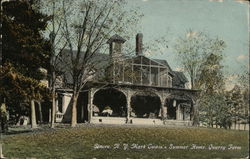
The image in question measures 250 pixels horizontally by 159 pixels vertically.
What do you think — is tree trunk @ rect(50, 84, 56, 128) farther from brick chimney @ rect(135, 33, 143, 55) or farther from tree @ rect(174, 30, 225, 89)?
tree @ rect(174, 30, 225, 89)

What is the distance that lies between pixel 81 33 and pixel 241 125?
3735 mm

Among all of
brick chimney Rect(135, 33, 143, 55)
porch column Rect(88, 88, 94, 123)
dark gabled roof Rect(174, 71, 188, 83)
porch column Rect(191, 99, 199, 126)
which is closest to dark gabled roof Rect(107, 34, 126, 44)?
brick chimney Rect(135, 33, 143, 55)

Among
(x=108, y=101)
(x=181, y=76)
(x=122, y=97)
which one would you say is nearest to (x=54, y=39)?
(x=108, y=101)

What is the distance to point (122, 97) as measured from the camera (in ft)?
28.7

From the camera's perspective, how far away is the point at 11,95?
648 cm

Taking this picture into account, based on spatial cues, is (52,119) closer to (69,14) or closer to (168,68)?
(69,14)

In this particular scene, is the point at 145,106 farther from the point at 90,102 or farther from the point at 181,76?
the point at 90,102

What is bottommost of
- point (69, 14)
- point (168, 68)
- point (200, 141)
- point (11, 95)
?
point (200, 141)

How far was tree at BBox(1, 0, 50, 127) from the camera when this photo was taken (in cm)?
643

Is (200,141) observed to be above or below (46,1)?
below

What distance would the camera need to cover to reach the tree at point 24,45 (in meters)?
6.43

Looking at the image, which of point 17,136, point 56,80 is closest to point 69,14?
point 56,80

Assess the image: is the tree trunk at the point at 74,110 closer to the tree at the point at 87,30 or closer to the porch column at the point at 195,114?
the tree at the point at 87,30

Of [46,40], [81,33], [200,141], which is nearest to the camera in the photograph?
[46,40]
